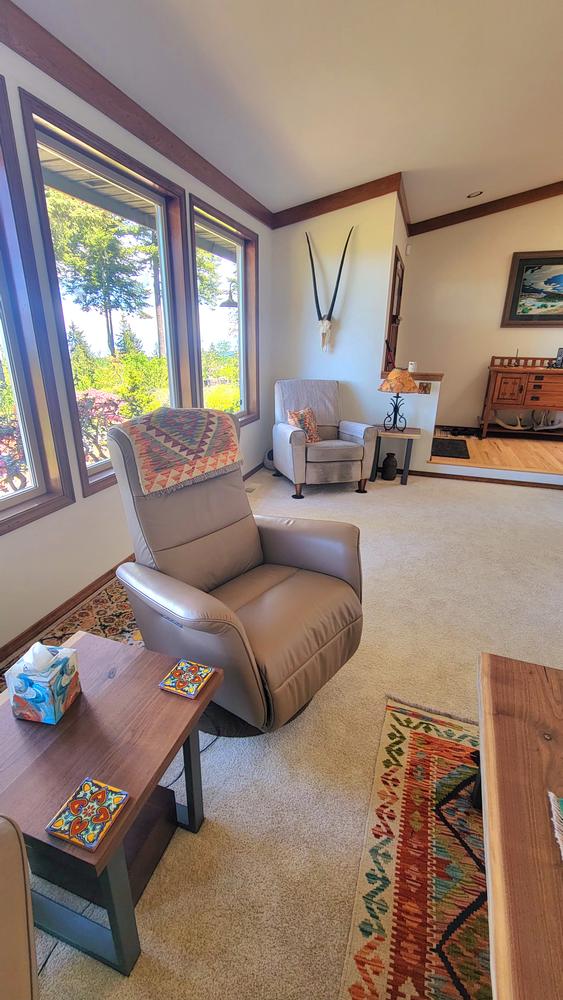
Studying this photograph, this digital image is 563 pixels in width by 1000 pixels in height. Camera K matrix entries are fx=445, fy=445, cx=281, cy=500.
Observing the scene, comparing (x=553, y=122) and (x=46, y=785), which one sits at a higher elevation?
(x=553, y=122)

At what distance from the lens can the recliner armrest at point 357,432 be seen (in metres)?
3.91

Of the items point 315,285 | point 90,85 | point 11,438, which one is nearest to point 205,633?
point 11,438

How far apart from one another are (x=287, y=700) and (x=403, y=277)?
600 cm

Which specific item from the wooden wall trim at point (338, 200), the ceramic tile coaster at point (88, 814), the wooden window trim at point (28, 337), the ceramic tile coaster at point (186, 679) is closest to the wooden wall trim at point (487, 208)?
the wooden wall trim at point (338, 200)

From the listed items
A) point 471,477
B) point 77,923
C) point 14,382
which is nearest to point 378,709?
point 77,923

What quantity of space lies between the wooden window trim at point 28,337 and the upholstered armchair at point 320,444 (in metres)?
2.01

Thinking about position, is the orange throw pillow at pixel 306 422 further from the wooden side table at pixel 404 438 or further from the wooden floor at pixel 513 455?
the wooden floor at pixel 513 455

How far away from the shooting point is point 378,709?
164 centimetres

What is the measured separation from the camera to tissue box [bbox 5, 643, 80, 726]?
0.96m

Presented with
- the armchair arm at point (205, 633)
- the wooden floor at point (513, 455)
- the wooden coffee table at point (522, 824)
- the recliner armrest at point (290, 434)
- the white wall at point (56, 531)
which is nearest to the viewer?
the wooden coffee table at point (522, 824)

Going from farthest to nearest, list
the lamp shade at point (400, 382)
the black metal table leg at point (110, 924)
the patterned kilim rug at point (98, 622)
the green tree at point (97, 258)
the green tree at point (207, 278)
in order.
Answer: the lamp shade at point (400, 382), the green tree at point (207, 278), the green tree at point (97, 258), the patterned kilim rug at point (98, 622), the black metal table leg at point (110, 924)

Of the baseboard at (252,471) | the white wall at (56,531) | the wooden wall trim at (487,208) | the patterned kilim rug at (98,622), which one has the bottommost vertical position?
the patterned kilim rug at (98,622)

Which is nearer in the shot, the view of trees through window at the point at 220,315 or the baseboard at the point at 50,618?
the baseboard at the point at 50,618

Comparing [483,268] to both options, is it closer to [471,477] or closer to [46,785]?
[471,477]
